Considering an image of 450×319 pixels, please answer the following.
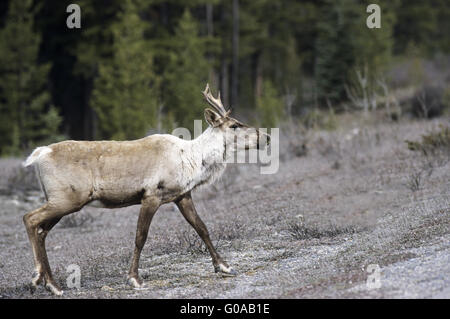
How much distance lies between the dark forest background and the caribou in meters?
10.4

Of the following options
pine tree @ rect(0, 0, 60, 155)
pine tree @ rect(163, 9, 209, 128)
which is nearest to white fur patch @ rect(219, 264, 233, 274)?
pine tree @ rect(163, 9, 209, 128)

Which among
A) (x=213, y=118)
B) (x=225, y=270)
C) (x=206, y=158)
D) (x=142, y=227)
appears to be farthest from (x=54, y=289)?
(x=213, y=118)

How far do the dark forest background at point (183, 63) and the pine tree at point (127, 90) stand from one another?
0.04m

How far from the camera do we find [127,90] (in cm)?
2438

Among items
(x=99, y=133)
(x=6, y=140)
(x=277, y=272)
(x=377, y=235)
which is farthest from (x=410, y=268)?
(x=6, y=140)

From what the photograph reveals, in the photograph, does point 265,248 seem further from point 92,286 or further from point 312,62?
point 312,62

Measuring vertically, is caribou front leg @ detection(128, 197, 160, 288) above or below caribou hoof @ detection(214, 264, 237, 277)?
above

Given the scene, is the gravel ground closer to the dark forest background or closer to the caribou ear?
the caribou ear

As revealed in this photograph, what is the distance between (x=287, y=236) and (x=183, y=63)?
19.6 m

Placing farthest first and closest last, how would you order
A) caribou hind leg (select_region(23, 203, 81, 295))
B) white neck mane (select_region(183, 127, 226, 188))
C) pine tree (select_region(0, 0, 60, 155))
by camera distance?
pine tree (select_region(0, 0, 60, 155))
white neck mane (select_region(183, 127, 226, 188))
caribou hind leg (select_region(23, 203, 81, 295))

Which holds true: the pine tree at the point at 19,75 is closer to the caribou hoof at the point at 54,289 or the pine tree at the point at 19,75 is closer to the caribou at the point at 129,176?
the caribou at the point at 129,176

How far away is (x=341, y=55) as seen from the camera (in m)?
33.8

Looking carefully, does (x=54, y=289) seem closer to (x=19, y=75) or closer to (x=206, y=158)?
(x=206, y=158)

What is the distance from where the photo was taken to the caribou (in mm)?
7410
